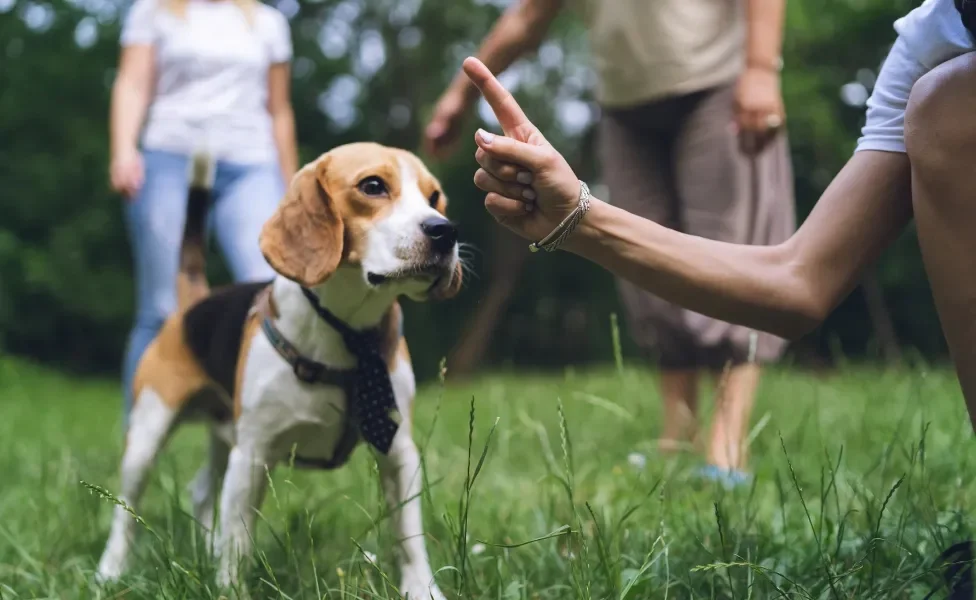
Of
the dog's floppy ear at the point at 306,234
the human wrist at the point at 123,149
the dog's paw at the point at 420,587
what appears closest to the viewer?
the dog's paw at the point at 420,587

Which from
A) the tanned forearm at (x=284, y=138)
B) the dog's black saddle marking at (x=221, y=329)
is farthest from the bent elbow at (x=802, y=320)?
the tanned forearm at (x=284, y=138)

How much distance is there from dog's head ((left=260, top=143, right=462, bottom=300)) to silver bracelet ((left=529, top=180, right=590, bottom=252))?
536mm

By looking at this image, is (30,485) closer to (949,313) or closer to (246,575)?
(246,575)

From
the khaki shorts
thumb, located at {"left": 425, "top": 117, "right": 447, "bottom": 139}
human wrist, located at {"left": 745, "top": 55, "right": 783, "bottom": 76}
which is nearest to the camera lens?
thumb, located at {"left": 425, "top": 117, "right": 447, "bottom": 139}

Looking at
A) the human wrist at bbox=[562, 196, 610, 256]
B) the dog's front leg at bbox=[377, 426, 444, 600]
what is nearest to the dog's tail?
the dog's front leg at bbox=[377, 426, 444, 600]

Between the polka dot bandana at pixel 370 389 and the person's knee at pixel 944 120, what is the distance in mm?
1163

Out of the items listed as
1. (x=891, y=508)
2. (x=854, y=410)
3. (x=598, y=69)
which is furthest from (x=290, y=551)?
(x=854, y=410)

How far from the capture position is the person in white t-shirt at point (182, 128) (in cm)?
328

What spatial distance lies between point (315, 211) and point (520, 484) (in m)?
1.33

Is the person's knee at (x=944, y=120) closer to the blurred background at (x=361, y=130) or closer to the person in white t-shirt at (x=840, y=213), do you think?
the person in white t-shirt at (x=840, y=213)

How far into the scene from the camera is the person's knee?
4.78 ft

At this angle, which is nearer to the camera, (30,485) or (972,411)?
(972,411)

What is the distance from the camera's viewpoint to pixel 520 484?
3.08 metres

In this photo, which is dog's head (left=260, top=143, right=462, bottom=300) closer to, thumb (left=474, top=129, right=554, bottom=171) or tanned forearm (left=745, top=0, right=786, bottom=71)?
thumb (left=474, top=129, right=554, bottom=171)
